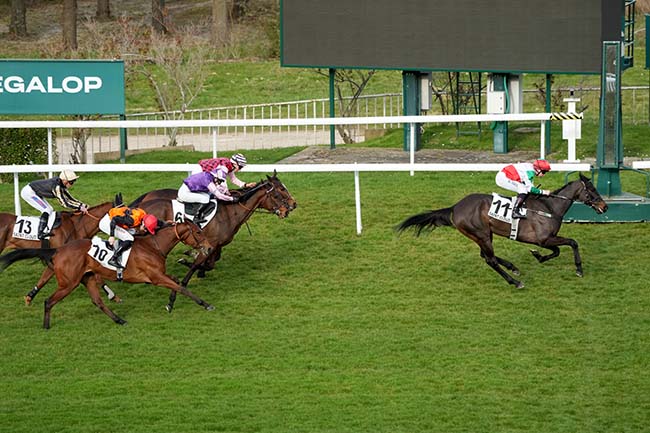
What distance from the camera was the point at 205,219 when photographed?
12031 millimetres

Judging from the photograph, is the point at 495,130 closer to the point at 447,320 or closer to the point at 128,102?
the point at 447,320

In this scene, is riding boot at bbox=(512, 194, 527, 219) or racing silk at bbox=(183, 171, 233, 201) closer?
riding boot at bbox=(512, 194, 527, 219)

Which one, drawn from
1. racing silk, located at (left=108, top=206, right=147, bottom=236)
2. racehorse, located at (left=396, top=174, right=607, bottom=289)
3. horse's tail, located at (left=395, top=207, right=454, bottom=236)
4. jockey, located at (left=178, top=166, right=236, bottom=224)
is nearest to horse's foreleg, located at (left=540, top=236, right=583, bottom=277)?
racehorse, located at (left=396, top=174, right=607, bottom=289)

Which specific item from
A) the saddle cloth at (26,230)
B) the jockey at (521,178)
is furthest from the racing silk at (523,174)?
the saddle cloth at (26,230)

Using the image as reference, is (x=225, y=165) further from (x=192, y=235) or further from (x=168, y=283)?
(x=168, y=283)

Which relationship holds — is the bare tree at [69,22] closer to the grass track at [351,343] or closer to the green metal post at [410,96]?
the green metal post at [410,96]

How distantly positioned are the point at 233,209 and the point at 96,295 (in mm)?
Result: 1862

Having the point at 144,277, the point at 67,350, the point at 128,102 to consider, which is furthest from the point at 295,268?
the point at 128,102

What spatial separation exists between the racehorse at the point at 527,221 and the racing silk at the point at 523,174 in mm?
148

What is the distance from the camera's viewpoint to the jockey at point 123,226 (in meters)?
10.9

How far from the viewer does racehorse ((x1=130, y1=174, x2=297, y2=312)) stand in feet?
39.8

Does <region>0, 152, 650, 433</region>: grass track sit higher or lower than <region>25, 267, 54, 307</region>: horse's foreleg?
lower

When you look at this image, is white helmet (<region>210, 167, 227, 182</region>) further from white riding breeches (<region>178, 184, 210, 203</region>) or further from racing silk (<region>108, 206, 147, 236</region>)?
racing silk (<region>108, 206, 147, 236</region>)

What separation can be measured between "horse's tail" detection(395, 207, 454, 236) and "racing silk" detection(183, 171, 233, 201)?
1812mm
